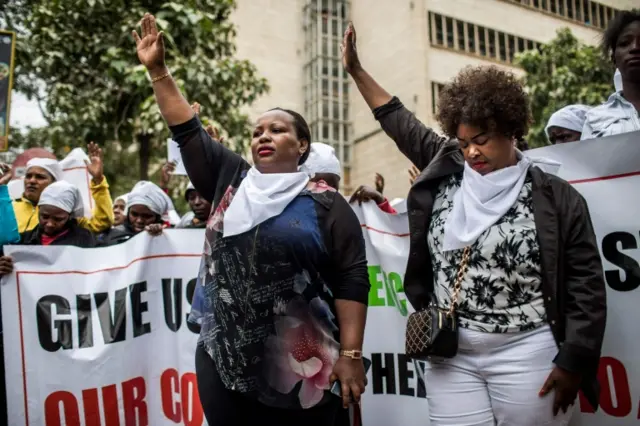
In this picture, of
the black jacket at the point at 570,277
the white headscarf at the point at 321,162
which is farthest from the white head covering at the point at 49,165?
the black jacket at the point at 570,277

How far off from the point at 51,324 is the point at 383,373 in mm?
1873

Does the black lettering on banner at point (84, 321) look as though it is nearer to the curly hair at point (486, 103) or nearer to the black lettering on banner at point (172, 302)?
the black lettering on banner at point (172, 302)

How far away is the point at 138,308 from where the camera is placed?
3.70 m

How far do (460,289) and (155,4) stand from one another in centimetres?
779

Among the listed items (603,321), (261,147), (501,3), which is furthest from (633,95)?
(501,3)

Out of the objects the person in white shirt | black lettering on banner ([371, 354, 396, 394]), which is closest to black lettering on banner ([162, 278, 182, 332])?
black lettering on banner ([371, 354, 396, 394])

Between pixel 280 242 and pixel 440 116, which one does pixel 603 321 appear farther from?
pixel 280 242

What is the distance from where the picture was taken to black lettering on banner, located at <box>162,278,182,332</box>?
369cm

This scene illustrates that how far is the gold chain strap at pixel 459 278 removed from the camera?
214 cm

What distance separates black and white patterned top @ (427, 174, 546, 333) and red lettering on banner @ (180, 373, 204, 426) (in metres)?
1.92

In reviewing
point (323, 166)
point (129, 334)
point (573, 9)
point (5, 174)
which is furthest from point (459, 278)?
point (573, 9)

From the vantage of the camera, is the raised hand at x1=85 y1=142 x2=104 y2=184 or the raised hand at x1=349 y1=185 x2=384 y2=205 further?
the raised hand at x1=85 y1=142 x2=104 y2=184

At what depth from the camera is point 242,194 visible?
226 centimetres

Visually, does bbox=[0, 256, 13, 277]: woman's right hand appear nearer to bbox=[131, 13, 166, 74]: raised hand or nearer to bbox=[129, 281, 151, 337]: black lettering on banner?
bbox=[129, 281, 151, 337]: black lettering on banner
